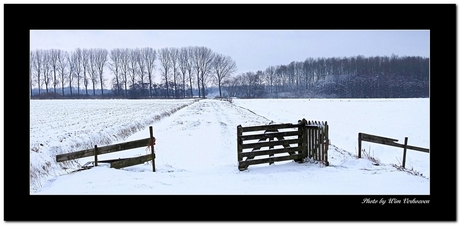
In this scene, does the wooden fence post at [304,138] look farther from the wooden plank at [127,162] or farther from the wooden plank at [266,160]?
the wooden plank at [127,162]

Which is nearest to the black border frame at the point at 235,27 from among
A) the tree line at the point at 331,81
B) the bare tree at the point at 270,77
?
the tree line at the point at 331,81

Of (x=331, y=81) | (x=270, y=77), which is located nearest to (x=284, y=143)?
(x=331, y=81)

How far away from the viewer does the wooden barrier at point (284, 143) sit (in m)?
8.62

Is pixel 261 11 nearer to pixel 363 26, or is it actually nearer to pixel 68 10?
pixel 363 26

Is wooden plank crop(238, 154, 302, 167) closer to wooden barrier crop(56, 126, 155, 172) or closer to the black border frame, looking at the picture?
wooden barrier crop(56, 126, 155, 172)

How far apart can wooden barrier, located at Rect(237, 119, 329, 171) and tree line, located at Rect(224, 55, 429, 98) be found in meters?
11.8

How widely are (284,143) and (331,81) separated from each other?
34788 mm

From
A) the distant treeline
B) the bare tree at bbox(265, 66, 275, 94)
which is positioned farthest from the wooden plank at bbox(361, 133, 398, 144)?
the bare tree at bbox(265, 66, 275, 94)

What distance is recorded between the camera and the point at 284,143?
29.9 feet

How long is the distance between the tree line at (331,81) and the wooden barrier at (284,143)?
11.8 meters

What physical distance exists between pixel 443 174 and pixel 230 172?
15.5 feet

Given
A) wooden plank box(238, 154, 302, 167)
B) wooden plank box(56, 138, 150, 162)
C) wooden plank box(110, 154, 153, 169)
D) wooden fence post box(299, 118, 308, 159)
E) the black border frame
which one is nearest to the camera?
the black border frame

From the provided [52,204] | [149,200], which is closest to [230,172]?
[149,200]

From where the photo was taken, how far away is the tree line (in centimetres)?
2289
